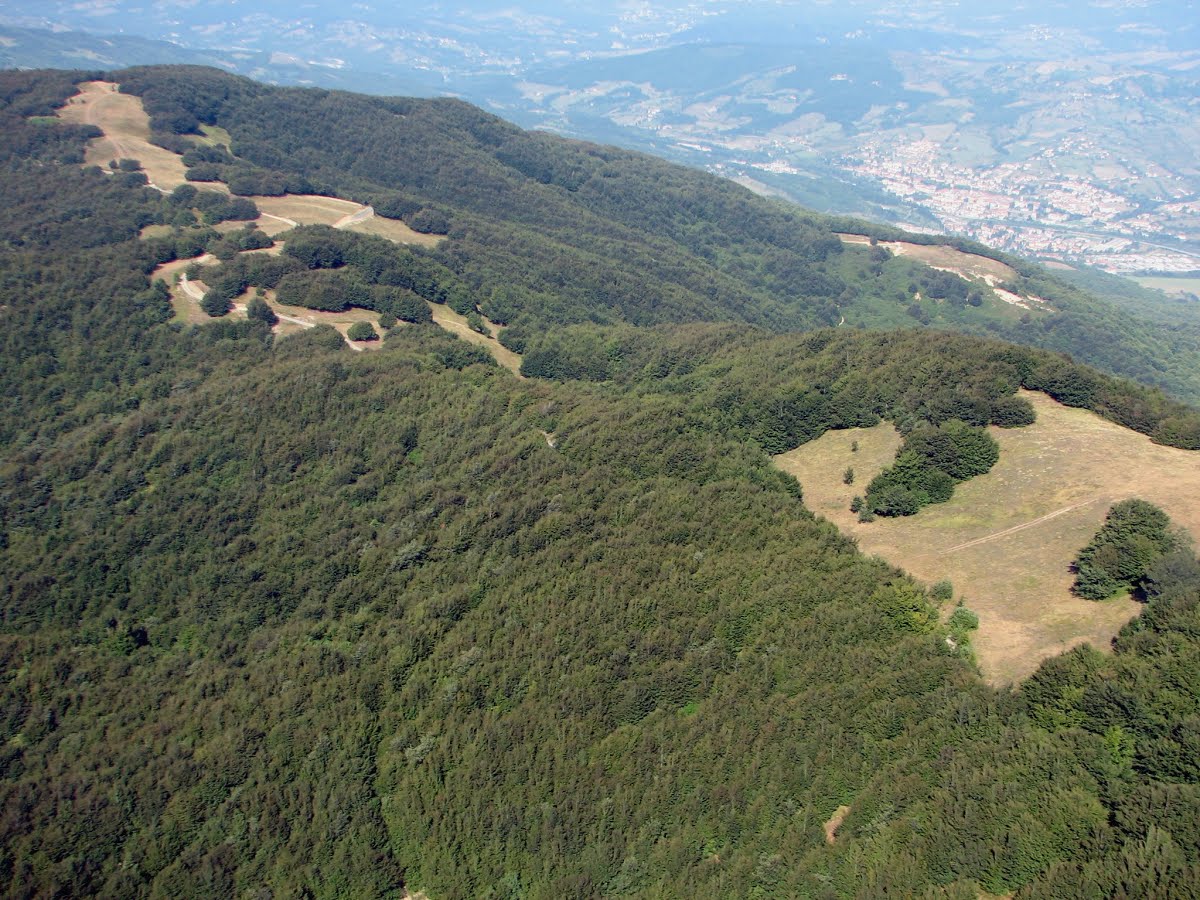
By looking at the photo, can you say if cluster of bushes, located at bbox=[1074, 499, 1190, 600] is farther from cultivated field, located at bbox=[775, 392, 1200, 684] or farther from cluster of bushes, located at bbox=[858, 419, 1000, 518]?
cluster of bushes, located at bbox=[858, 419, 1000, 518]

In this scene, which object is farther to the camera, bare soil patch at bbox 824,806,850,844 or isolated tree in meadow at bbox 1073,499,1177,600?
isolated tree in meadow at bbox 1073,499,1177,600

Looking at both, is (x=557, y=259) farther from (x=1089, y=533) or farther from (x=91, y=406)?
(x=1089, y=533)

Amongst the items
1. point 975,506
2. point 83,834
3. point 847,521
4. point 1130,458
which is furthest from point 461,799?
point 1130,458

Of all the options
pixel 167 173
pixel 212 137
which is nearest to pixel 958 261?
pixel 212 137

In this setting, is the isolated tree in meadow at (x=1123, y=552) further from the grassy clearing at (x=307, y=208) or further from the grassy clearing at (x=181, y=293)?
the grassy clearing at (x=307, y=208)

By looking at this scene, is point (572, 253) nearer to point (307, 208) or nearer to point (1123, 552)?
point (307, 208)

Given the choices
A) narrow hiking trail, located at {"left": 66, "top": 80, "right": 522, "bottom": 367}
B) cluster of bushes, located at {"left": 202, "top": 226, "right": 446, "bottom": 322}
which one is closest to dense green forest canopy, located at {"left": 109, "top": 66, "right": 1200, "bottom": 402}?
narrow hiking trail, located at {"left": 66, "top": 80, "right": 522, "bottom": 367}
